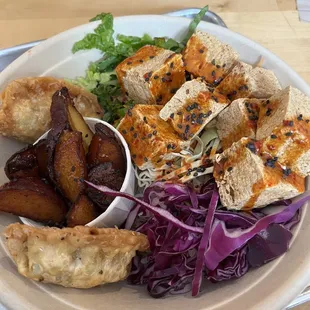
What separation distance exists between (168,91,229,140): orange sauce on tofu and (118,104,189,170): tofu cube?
1.4 inches

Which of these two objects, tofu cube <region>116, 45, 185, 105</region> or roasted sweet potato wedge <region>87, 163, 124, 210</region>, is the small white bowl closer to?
roasted sweet potato wedge <region>87, 163, 124, 210</region>

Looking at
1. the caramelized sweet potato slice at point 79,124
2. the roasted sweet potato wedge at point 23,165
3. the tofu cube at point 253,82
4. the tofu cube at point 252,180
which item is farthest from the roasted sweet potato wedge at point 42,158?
the tofu cube at point 253,82

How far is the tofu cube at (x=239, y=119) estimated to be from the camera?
140 centimetres

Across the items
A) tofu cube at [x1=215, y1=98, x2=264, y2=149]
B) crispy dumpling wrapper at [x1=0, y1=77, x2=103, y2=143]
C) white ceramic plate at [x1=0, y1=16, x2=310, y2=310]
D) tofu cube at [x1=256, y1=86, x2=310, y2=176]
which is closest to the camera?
white ceramic plate at [x1=0, y1=16, x2=310, y2=310]

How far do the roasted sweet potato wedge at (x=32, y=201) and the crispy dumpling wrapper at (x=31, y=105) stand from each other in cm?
26

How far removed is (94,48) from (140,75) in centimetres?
31

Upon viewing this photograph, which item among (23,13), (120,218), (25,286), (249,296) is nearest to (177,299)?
(249,296)

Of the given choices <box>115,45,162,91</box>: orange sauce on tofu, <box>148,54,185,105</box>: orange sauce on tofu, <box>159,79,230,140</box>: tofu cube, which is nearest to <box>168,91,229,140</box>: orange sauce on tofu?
<box>159,79,230,140</box>: tofu cube

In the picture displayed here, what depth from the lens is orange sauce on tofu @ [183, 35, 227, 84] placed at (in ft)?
5.25

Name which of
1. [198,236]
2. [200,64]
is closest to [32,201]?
[198,236]

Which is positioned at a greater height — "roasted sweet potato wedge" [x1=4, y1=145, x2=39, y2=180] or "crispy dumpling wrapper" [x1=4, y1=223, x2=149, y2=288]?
"roasted sweet potato wedge" [x1=4, y1=145, x2=39, y2=180]

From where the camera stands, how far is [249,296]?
120cm

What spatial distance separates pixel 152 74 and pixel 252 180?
0.53 m

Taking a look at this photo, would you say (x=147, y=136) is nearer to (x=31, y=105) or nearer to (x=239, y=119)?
(x=239, y=119)
